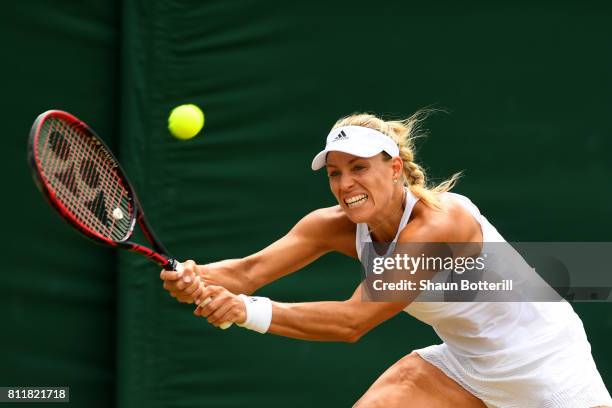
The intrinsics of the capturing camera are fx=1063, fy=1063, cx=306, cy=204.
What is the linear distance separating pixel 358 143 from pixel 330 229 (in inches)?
18.1

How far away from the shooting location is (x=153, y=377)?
4.77 metres

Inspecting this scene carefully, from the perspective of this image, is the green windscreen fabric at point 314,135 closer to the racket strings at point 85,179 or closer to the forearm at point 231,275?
the forearm at point 231,275

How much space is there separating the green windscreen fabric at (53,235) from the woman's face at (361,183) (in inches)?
67.8

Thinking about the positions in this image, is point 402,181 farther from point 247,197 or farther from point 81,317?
point 81,317

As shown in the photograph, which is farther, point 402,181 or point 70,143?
point 402,181

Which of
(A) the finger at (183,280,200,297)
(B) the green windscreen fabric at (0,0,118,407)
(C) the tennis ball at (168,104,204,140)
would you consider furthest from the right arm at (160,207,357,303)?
(B) the green windscreen fabric at (0,0,118,407)

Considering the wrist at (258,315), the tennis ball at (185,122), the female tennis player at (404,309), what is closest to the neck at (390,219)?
the female tennis player at (404,309)

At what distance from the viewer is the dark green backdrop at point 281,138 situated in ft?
15.7

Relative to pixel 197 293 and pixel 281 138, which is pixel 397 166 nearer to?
pixel 197 293

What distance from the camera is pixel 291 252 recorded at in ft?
12.3

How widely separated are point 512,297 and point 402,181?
532mm

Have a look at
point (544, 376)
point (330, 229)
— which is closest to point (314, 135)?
point (330, 229)

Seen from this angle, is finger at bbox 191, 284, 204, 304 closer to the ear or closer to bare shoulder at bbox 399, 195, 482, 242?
bare shoulder at bbox 399, 195, 482, 242

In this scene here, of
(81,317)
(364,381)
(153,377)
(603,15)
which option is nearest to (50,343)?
(81,317)
